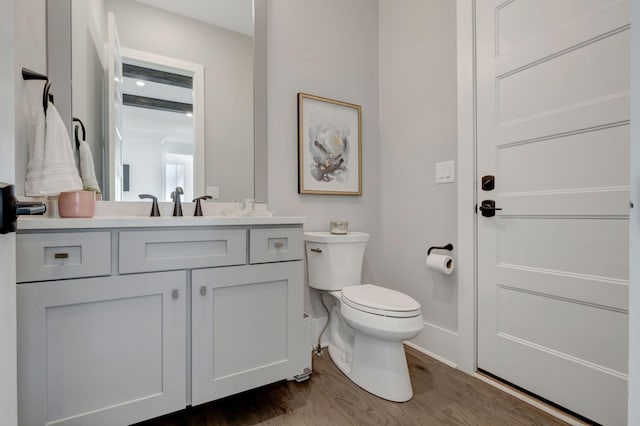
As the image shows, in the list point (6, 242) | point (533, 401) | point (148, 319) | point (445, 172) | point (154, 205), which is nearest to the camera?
point (6, 242)

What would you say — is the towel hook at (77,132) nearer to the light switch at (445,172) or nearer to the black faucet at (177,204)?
the black faucet at (177,204)

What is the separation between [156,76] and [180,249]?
994mm

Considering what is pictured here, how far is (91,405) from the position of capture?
1064mm

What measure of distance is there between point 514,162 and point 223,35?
67.1 inches

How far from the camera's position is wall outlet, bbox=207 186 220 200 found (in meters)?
1.75

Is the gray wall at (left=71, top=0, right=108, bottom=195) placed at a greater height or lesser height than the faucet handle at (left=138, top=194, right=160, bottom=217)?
greater

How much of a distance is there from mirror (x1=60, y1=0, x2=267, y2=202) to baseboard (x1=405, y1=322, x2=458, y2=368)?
134 centimetres

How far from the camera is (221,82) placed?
1.80 meters

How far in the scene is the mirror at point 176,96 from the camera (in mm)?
1521

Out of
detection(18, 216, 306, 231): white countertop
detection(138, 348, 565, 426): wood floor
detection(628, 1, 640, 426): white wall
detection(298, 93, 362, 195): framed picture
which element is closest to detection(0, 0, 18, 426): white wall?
detection(18, 216, 306, 231): white countertop

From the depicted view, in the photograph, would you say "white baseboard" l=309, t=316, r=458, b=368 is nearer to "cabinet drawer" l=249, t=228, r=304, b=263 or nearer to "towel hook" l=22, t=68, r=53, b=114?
"cabinet drawer" l=249, t=228, r=304, b=263

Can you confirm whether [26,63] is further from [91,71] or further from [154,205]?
[154,205]

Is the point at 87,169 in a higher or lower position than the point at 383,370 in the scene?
higher

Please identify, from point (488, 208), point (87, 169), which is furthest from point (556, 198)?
point (87, 169)
